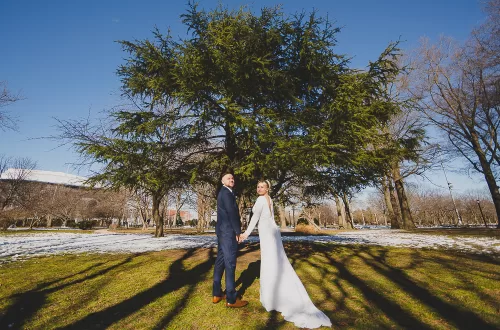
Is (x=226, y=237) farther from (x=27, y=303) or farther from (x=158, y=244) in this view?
(x=158, y=244)

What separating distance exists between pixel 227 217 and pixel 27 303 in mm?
3345

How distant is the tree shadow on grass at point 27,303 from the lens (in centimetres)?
325

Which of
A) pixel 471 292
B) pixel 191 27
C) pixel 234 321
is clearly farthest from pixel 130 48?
pixel 471 292

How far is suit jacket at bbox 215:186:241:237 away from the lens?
4035mm

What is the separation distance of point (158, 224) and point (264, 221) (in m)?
12.6

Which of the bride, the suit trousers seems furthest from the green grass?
the suit trousers

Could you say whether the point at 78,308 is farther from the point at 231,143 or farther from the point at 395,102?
the point at 395,102

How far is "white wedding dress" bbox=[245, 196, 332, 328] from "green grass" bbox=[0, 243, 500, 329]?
17 cm

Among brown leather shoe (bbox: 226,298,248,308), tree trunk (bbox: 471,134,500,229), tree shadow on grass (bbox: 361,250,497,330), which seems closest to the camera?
tree shadow on grass (bbox: 361,250,497,330)

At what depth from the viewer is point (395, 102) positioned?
689 cm

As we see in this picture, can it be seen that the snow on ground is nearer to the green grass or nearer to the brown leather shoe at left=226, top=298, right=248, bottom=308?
the green grass

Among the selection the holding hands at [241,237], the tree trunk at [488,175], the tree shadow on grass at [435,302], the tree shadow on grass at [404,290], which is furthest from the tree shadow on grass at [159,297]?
the tree trunk at [488,175]

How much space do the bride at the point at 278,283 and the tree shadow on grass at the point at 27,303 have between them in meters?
3.12

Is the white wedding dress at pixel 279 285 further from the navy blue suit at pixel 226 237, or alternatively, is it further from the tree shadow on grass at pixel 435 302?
the tree shadow on grass at pixel 435 302
